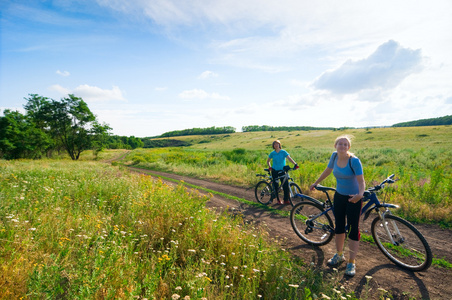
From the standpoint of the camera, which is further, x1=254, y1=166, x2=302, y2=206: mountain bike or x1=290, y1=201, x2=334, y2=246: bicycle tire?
x1=254, y1=166, x2=302, y2=206: mountain bike

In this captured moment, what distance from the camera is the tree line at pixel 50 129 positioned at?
38094 mm

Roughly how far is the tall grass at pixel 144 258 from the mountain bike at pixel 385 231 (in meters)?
1.19

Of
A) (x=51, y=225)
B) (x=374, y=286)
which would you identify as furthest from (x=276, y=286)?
(x=51, y=225)

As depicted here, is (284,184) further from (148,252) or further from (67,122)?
(67,122)

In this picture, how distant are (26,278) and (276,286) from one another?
3.55 m

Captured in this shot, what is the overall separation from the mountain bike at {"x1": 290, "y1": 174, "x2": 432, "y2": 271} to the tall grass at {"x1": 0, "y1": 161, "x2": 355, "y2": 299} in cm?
119

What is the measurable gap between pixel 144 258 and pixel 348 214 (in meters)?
3.93

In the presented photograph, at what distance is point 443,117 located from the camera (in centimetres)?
9606

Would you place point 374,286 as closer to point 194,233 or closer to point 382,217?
point 382,217

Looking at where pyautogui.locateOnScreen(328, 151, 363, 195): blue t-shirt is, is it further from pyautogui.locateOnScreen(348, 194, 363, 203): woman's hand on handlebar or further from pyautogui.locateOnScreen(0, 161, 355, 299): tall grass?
pyautogui.locateOnScreen(0, 161, 355, 299): tall grass

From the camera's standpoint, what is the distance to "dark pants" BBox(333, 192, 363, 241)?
4137 mm

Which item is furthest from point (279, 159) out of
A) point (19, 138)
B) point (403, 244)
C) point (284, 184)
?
point (19, 138)

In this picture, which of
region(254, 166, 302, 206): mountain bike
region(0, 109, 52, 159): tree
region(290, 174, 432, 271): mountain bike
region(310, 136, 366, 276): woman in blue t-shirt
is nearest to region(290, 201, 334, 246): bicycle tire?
region(290, 174, 432, 271): mountain bike

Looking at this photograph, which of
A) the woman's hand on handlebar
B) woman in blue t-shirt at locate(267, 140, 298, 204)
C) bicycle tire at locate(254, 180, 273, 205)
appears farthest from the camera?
bicycle tire at locate(254, 180, 273, 205)
